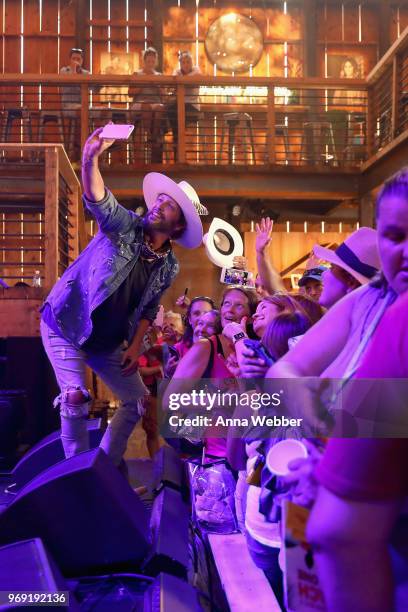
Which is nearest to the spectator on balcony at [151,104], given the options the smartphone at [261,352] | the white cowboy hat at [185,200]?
the white cowboy hat at [185,200]

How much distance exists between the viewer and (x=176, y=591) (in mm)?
1826

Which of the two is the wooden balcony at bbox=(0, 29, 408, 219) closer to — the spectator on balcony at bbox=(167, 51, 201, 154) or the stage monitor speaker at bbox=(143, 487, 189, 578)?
the spectator on balcony at bbox=(167, 51, 201, 154)

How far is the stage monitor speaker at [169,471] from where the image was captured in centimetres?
313

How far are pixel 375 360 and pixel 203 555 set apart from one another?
5.74ft

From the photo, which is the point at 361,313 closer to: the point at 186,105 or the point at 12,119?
the point at 186,105

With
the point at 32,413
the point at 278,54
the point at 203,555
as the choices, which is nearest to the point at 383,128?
the point at 278,54

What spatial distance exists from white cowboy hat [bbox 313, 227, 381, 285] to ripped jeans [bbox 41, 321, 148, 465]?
1.94 m

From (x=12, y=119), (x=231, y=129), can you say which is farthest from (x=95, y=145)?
(x=12, y=119)

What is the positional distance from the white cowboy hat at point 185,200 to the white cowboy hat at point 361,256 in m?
1.75

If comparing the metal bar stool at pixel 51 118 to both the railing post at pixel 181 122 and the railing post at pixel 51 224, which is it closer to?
the railing post at pixel 181 122

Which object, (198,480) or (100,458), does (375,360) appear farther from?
(198,480)

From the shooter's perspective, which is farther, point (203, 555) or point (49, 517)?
point (203, 555)

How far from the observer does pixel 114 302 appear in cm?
294

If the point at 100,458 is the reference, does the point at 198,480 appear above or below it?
below
